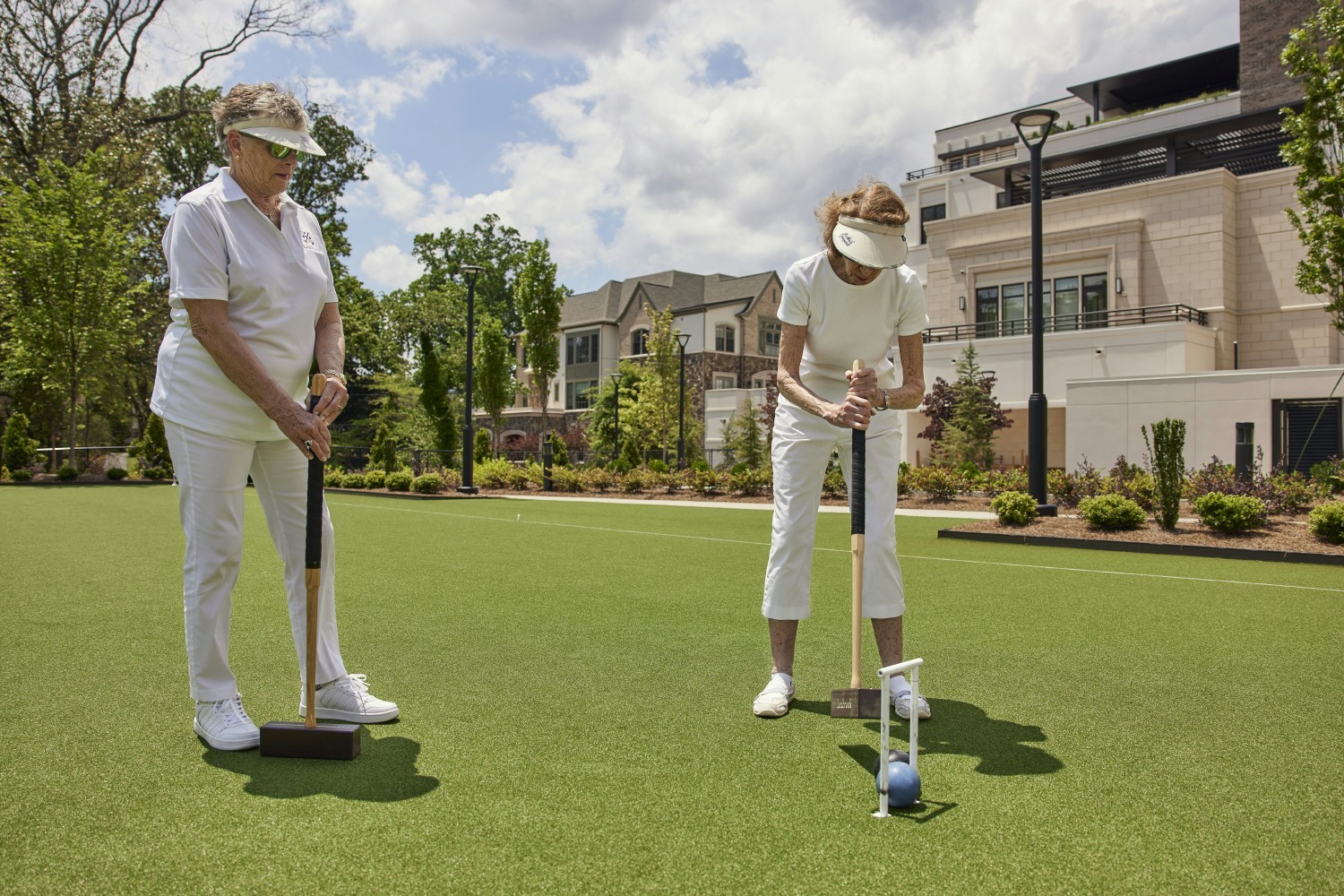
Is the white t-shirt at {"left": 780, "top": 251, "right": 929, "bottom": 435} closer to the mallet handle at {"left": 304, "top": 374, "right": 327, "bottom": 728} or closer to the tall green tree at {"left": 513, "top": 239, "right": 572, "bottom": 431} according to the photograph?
the mallet handle at {"left": 304, "top": 374, "right": 327, "bottom": 728}

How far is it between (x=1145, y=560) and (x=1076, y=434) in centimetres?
1310

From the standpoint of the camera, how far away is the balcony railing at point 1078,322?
78.8ft

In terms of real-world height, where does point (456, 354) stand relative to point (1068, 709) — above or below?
above

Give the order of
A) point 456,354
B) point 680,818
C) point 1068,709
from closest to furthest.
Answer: point 680,818
point 1068,709
point 456,354

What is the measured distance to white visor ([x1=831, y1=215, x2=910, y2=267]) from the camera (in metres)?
3.32

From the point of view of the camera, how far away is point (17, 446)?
85.4 ft

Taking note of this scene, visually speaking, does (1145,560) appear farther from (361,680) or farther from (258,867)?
(258,867)

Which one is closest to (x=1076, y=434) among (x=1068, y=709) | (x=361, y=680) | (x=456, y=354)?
(x=1068, y=709)

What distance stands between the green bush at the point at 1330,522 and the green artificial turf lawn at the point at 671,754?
11.3 ft

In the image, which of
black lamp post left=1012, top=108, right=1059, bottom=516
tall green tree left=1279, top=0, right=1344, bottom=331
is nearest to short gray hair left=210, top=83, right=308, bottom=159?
black lamp post left=1012, top=108, right=1059, bottom=516

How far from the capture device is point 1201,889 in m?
2.03

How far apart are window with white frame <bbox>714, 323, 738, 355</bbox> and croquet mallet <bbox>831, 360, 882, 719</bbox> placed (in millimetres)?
44674

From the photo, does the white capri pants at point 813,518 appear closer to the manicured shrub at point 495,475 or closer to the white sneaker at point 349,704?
the white sneaker at point 349,704

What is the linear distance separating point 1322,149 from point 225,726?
13.9 metres
